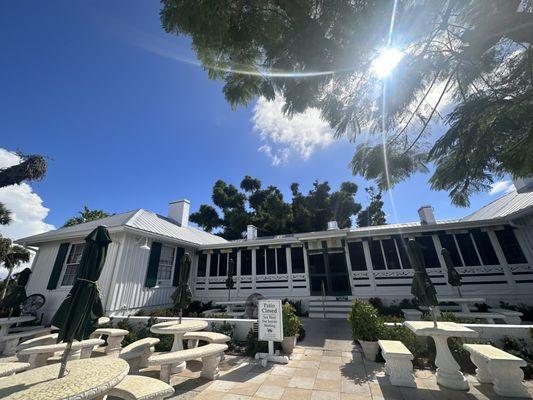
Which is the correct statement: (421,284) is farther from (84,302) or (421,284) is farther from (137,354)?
(137,354)

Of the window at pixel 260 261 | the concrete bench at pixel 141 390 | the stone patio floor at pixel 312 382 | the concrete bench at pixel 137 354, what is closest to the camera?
the concrete bench at pixel 141 390

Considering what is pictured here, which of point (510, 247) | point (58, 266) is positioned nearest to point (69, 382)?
point (58, 266)

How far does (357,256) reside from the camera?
447 inches

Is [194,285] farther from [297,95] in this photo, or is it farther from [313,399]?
[297,95]

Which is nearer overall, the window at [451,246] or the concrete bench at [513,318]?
the concrete bench at [513,318]

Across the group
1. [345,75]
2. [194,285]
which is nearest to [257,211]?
[194,285]

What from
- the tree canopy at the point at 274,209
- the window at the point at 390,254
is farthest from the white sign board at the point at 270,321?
the tree canopy at the point at 274,209

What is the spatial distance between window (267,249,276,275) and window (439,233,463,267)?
8.26 meters

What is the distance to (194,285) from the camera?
12.9 metres

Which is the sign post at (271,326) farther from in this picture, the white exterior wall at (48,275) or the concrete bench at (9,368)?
the white exterior wall at (48,275)

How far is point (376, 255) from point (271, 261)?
552 centimetres

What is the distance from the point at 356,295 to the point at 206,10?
11.8 m

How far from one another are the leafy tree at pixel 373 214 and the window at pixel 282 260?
19767 mm

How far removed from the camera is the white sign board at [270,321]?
206 inches
